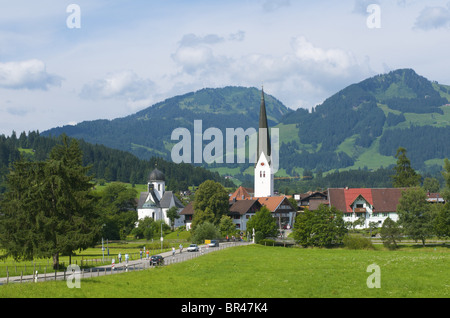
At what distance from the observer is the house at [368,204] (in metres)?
112

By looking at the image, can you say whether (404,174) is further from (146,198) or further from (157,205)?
(146,198)

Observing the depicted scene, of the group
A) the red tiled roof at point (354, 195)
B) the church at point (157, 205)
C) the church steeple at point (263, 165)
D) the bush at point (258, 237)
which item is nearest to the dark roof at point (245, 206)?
the church steeple at point (263, 165)

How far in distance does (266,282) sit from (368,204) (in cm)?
8147

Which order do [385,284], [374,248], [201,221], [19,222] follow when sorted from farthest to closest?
1. [201,221]
2. [374,248]
3. [19,222]
4. [385,284]

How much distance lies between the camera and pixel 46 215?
48500 millimetres

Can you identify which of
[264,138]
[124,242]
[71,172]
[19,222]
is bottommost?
[124,242]

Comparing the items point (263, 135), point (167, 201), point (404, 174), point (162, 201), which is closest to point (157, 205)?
point (162, 201)

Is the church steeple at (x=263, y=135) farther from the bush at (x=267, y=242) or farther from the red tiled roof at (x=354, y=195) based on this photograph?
the bush at (x=267, y=242)

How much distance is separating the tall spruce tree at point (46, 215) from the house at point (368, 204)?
2733 inches

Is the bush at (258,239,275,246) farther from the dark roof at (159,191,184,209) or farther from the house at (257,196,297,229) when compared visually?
the dark roof at (159,191,184,209)

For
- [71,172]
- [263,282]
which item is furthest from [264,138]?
[263,282]

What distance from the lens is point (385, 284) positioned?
33906 millimetres
